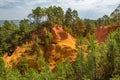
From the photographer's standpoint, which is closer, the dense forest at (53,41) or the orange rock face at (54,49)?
the dense forest at (53,41)

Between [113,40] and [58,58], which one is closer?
[113,40]

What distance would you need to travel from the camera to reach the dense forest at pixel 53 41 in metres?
30.4

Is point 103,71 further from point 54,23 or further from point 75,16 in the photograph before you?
point 75,16

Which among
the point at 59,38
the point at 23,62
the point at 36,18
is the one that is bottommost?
the point at 23,62

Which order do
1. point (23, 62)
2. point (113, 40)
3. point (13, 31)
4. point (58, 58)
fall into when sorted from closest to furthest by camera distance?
point (113, 40) → point (23, 62) → point (58, 58) → point (13, 31)

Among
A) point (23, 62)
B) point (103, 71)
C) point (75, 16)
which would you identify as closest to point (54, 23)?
point (75, 16)

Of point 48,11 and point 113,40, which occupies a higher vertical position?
point 48,11

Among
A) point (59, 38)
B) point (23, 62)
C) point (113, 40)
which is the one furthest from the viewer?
point (59, 38)

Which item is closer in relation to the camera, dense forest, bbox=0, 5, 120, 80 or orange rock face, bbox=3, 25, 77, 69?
dense forest, bbox=0, 5, 120, 80

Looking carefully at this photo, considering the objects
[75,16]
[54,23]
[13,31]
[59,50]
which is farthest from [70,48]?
[13,31]

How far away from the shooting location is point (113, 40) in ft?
99.0

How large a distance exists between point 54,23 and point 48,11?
2.96 m

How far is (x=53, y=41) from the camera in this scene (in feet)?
197

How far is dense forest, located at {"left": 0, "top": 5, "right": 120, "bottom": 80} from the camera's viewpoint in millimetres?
30428
